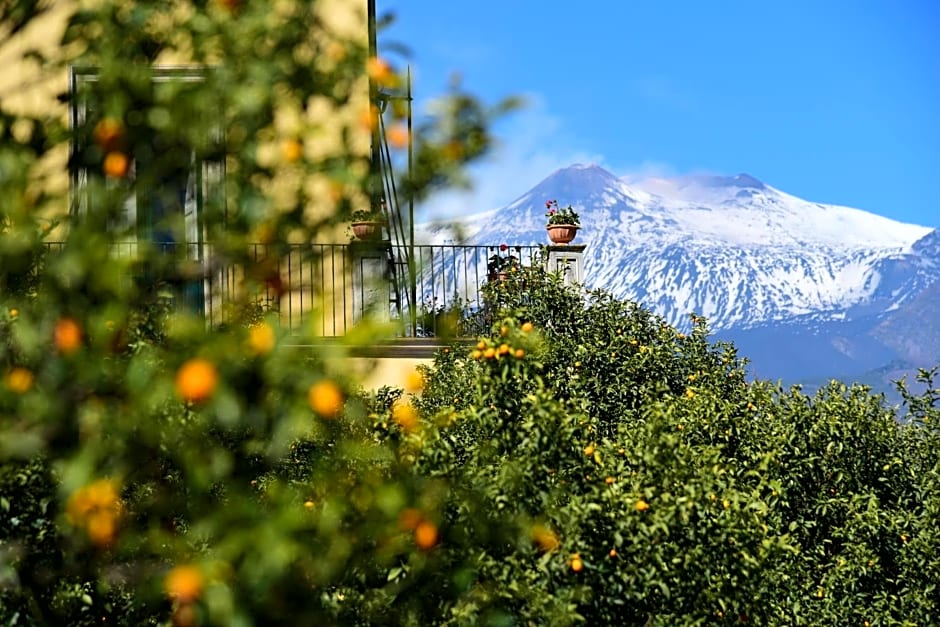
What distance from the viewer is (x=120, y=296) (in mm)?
2291

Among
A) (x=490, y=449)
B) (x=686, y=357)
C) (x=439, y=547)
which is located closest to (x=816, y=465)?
(x=686, y=357)

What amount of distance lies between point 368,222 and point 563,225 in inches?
364

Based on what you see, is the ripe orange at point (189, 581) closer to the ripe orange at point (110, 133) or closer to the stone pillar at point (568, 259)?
the ripe orange at point (110, 133)

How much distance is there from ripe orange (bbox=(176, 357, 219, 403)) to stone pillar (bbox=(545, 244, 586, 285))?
10.1 metres

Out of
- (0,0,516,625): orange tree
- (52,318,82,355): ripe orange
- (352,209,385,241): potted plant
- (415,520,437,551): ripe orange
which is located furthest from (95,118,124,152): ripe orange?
(415,520,437,551): ripe orange

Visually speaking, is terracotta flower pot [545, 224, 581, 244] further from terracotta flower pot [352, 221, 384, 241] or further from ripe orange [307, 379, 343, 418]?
ripe orange [307, 379, 343, 418]

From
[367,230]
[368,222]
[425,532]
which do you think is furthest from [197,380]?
[367,230]

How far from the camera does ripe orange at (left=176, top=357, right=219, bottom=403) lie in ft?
7.16

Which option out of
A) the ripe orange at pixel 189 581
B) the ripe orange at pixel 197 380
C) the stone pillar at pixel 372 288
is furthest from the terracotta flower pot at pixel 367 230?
the ripe orange at pixel 189 581

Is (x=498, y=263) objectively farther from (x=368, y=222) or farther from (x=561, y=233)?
(x=368, y=222)

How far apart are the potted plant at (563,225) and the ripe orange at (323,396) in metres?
10.2

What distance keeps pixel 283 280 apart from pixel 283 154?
30cm

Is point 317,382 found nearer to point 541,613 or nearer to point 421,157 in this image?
point 421,157

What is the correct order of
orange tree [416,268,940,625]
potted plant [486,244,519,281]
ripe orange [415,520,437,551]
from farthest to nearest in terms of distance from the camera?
potted plant [486,244,519,281], orange tree [416,268,940,625], ripe orange [415,520,437,551]
